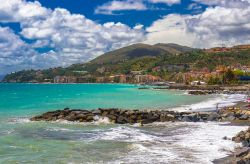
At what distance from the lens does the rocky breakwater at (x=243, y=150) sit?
1910cm

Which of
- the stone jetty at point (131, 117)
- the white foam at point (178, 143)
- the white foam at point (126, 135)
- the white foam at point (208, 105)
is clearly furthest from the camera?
the white foam at point (208, 105)

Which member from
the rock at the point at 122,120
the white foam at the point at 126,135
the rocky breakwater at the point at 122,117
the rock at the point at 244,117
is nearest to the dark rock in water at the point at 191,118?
the rocky breakwater at the point at 122,117

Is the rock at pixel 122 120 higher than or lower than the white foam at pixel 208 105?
higher

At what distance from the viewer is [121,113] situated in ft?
148

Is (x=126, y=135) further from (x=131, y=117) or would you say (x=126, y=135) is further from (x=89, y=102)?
(x=89, y=102)

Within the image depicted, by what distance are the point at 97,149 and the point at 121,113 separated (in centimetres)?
1998

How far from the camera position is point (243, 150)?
22.0 metres

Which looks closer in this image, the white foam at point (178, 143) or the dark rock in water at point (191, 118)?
the white foam at point (178, 143)

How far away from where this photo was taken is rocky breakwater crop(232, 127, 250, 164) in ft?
62.7

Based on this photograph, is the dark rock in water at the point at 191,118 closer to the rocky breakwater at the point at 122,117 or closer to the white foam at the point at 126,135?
the rocky breakwater at the point at 122,117

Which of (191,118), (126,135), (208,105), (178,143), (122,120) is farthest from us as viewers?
(208,105)

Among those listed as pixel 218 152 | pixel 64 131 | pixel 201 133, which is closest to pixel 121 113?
pixel 64 131

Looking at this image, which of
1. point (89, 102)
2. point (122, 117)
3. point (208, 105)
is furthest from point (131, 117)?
point (89, 102)

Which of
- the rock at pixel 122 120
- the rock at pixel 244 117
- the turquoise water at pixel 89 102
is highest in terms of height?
the rock at pixel 244 117
